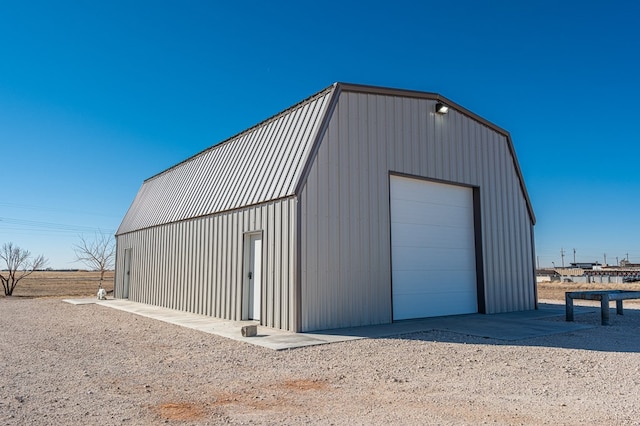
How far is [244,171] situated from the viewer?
12.0 meters

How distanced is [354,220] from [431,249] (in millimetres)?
2893

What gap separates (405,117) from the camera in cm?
1138

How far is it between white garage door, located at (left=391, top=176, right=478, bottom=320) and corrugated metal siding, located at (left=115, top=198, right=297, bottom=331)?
2.93m

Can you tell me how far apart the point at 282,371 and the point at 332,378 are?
73cm

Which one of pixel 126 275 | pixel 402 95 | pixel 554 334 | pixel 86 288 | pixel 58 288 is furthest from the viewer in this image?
pixel 58 288

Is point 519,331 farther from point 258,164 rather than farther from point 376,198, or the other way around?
point 258,164

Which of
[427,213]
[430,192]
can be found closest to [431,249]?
[427,213]

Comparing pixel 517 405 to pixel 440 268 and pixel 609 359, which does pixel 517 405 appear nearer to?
pixel 609 359

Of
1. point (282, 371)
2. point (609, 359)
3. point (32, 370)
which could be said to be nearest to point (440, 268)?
point (609, 359)

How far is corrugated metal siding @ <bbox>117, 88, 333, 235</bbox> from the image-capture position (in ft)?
33.1

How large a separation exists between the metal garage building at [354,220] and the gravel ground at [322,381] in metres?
1.85

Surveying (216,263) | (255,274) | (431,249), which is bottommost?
(255,274)

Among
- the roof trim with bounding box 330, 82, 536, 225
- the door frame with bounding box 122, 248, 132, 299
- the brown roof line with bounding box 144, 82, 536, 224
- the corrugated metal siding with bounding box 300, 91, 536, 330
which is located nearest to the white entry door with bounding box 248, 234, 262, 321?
the corrugated metal siding with bounding box 300, 91, 536, 330

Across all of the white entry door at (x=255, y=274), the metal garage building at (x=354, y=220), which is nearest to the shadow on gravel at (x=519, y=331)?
the metal garage building at (x=354, y=220)
